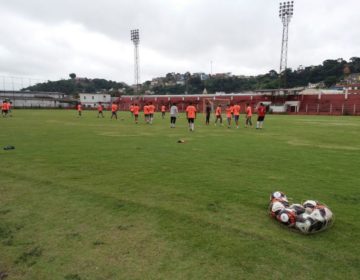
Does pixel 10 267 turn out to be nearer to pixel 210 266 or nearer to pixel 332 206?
pixel 210 266

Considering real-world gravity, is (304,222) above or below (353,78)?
below

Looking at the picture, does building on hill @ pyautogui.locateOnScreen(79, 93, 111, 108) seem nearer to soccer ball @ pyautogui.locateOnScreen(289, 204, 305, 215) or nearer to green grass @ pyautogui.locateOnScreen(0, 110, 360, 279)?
green grass @ pyautogui.locateOnScreen(0, 110, 360, 279)

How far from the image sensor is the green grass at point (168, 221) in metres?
3.12

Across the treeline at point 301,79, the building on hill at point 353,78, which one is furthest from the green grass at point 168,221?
the building on hill at point 353,78

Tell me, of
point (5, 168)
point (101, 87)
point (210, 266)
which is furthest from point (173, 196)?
point (101, 87)

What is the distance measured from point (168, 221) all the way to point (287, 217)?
5.46 feet

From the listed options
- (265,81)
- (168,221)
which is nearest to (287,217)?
(168,221)

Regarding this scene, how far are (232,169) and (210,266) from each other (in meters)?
4.48

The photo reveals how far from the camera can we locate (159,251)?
3.43 metres

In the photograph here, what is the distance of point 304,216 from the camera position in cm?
398

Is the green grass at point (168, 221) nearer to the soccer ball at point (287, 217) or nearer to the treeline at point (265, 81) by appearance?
the soccer ball at point (287, 217)

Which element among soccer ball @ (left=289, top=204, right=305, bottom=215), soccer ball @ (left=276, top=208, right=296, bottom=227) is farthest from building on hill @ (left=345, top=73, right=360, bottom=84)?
soccer ball @ (left=276, top=208, right=296, bottom=227)

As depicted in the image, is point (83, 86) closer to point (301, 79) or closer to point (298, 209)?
point (301, 79)

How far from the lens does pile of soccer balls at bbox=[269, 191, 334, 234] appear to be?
3.90m
